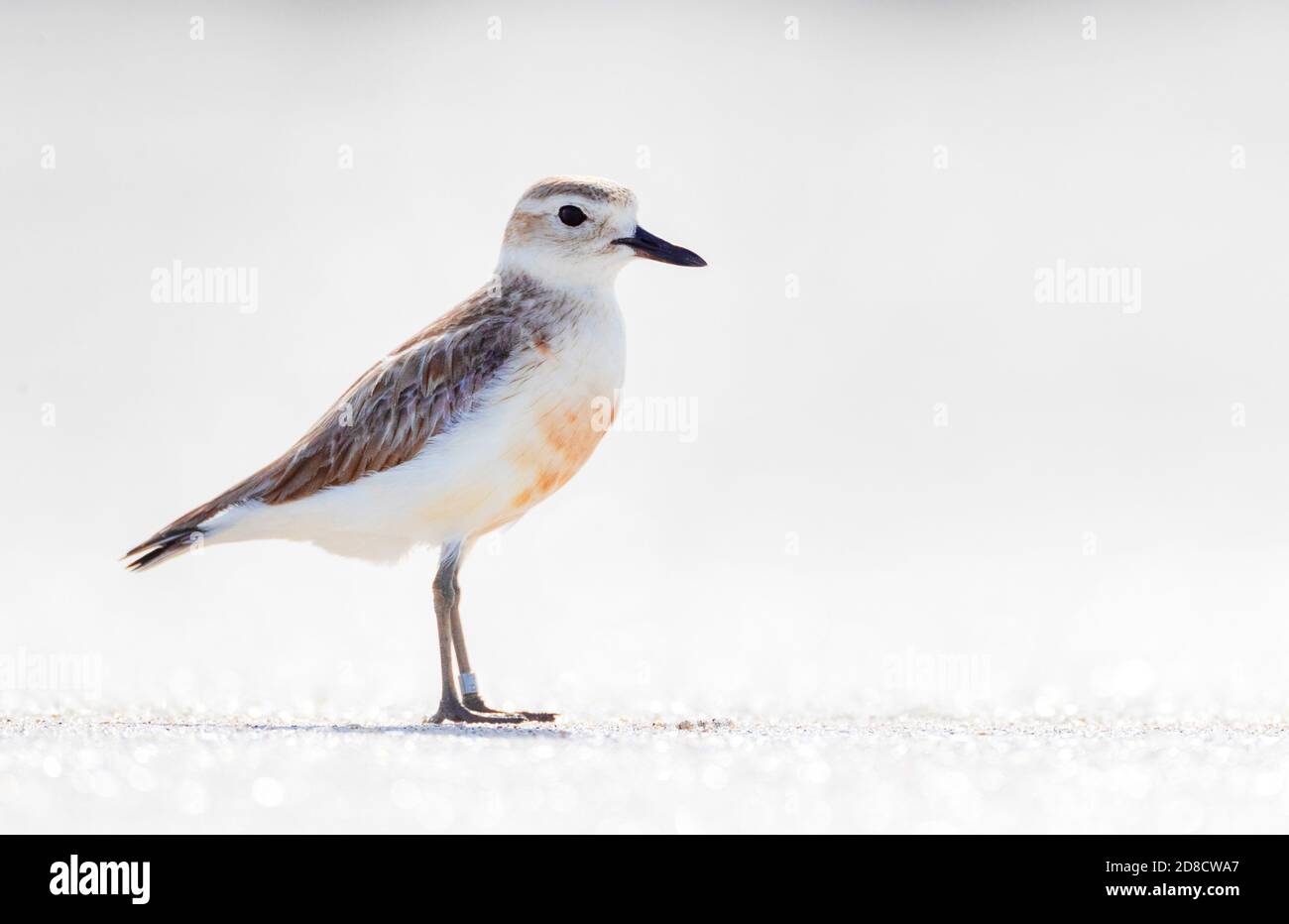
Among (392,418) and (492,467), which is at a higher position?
(392,418)

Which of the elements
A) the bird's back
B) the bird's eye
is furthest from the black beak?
the bird's back

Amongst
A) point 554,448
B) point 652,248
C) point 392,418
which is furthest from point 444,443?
point 652,248

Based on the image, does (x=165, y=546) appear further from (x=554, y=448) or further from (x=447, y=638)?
(x=554, y=448)

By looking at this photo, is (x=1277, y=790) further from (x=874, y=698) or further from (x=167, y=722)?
(x=167, y=722)

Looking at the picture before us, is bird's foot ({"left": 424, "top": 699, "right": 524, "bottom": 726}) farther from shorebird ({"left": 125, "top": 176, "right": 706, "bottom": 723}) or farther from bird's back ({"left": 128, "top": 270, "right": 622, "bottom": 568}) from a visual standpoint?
bird's back ({"left": 128, "top": 270, "right": 622, "bottom": 568})

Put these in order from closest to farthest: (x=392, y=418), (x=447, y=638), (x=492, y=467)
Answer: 1. (x=492, y=467)
2. (x=392, y=418)
3. (x=447, y=638)

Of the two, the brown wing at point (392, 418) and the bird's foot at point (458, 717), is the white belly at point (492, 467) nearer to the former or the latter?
the brown wing at point (392, 418)

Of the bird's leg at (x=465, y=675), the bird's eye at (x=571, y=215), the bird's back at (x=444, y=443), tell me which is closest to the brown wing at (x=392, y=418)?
the bird's back at (x=444, y=443)

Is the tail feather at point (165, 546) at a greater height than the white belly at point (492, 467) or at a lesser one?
lesser
